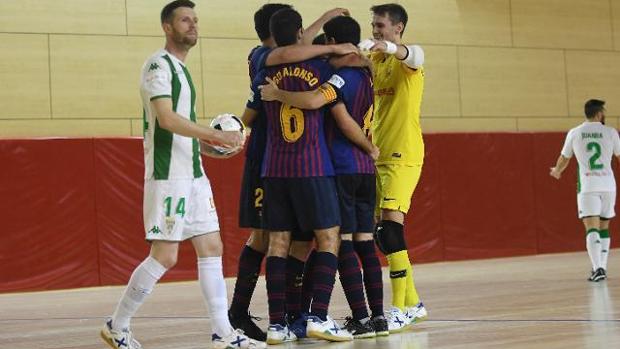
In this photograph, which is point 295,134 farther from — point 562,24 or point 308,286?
point 562,24

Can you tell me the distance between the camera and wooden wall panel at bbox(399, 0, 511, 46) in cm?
1748

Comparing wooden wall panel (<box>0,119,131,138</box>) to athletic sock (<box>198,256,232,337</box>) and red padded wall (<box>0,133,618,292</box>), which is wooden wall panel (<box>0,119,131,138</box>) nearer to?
red padded wall (<box>0,133,618,292</box>)

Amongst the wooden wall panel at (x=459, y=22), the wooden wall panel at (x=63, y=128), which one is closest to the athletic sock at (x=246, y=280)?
the wooden wall panel at (x=63, y=128)

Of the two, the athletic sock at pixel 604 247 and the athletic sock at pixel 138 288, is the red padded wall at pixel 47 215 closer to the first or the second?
the athletic sock at pixel 604 247

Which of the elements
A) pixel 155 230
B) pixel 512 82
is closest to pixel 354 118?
pixel 155 230

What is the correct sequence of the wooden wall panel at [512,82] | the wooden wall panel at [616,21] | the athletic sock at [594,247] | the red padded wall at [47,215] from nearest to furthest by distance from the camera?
1. the athletic sock at [594,247]
2. the red padded wall at [47,215]
3. the wooden wall panel at [512,82]
4. the wooden wall panel at [616,21]

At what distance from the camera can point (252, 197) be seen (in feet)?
24.5

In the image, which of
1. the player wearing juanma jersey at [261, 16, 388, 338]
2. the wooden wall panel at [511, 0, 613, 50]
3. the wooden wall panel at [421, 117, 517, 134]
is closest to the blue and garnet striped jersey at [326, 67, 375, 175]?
the player wearing juanma jersey at [261, 16, 388, 338]

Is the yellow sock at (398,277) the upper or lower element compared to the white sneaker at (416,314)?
upper

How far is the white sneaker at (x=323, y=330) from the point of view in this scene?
6.92m

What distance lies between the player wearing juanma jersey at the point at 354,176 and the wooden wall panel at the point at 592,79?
40.6 feet

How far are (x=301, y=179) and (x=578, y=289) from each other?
15.3ft

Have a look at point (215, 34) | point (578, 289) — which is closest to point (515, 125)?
point (215, 34)

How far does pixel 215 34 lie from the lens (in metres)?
15.8
